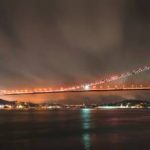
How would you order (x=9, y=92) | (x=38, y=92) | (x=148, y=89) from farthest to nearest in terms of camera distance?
(x=9, y=92) < (x=38, y=92) < (x=148, y=89)

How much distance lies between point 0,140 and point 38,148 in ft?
17.5

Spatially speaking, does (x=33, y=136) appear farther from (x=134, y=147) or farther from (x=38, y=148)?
(x=134, y=147)

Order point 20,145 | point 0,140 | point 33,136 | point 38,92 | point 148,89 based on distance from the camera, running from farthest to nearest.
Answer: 1. point 38,92
2. point 148,89
3. point 33,136
4. point 0,140
5. point 20,145

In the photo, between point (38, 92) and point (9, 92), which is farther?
point (9, 92)

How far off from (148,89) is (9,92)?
3109cm

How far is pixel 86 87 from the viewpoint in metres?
82.1

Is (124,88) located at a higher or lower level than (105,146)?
higher

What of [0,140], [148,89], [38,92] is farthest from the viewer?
[38,92]

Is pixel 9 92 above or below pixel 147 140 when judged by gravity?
above

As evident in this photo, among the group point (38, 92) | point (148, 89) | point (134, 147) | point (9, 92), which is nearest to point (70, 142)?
point (134, 147)

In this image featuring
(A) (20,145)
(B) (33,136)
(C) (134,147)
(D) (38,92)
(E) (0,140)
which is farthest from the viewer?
(D) (38,92)

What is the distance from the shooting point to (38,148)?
26641mm

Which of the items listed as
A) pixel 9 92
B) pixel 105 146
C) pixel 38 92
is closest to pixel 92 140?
pixel 105 146

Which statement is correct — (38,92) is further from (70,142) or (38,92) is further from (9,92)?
(70,142)
